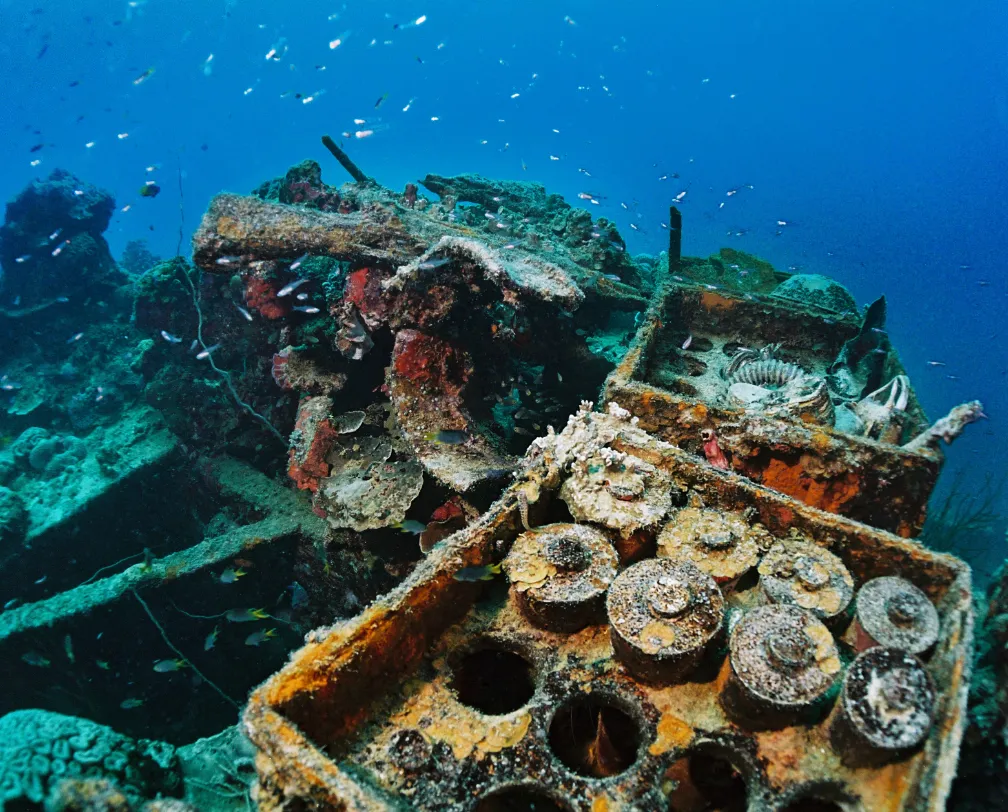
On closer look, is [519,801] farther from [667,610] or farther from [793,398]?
[793,398]

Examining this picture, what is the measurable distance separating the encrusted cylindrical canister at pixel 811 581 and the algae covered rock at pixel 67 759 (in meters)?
4.24

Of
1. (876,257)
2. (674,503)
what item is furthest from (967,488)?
(876,257)

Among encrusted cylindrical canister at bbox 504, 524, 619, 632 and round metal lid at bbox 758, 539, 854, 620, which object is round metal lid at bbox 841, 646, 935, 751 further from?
encrusted cylindrical canister at bbox 504, 524, 619, 632

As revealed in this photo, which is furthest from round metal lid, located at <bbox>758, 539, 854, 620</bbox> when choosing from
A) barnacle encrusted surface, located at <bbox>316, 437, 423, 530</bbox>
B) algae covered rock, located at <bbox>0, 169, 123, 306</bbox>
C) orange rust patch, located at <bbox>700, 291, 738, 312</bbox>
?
algae covered rock, located at <bbox>0, 169, 123, 306</bbox>

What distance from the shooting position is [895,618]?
262cm

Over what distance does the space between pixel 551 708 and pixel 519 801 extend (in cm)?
46

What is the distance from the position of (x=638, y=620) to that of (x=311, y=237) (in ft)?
19.0

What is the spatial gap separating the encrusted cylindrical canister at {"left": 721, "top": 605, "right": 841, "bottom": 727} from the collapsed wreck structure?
0.01 metres

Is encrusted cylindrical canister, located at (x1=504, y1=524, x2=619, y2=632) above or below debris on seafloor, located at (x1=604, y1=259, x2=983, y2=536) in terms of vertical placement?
below

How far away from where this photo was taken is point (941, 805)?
1.83 m

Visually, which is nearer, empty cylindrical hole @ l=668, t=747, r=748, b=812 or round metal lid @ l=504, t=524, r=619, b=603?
empty cylindrical hole @ l=668, t=747, r=748, b=812

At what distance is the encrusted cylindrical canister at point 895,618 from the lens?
2535mm

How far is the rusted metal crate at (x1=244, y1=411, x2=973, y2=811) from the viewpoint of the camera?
2125 mm

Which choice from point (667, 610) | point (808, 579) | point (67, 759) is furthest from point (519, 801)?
point (67, 759)
